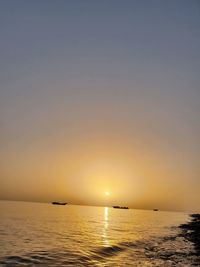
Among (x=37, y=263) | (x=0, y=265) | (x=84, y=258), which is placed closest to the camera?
(x=0, y=265)

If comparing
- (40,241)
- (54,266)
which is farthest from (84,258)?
(40,241)

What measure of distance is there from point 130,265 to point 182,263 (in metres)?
4.40

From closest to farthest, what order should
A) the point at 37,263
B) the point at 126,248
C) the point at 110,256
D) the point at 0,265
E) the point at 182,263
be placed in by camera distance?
the point at 0,265 → the point at 37,263 → the point at 182,263 → the point at 110,256 → the point at 126,248

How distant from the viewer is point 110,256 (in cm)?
3059

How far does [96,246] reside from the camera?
3638cm

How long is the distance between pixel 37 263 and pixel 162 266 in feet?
31.7

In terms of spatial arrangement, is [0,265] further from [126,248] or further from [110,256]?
[126,248]

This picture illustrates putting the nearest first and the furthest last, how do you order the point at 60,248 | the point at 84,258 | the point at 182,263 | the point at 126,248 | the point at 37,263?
the point at 37,263
the point at 182,263
the point at 84,258
the point at 60,248
the point at 126,248

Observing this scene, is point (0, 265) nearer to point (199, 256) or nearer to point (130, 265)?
point (130, 265)

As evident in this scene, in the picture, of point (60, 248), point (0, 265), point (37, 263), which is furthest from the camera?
point (60, 248)

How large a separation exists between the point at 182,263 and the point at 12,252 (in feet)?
48.7

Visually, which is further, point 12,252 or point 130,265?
point 12,252

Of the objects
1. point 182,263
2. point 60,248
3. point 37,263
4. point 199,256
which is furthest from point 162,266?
point 60,248

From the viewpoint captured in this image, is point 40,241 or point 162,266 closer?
point 162,266
